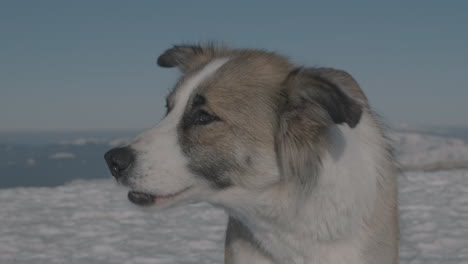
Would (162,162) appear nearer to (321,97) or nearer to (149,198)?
(149,198)

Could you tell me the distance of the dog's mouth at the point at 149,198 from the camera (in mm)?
3170

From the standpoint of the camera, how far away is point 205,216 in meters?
7.45

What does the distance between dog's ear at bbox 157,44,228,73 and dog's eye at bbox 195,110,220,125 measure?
102cm

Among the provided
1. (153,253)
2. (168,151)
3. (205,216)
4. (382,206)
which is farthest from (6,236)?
(382,206)

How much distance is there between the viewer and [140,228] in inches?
269

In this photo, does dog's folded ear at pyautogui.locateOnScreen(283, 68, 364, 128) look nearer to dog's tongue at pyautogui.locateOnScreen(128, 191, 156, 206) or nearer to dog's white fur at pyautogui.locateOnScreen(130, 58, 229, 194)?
dog's white fur at pyautogui.locateOnScreen(130, 58, 229, 194)

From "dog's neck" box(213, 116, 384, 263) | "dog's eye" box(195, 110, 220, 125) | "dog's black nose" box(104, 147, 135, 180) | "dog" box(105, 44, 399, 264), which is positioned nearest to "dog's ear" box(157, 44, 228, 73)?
Result: "dog" box(105, 44, 399, 264)

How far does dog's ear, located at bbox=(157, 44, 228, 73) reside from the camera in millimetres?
4160

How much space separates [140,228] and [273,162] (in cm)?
410

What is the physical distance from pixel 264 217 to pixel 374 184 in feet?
2.31

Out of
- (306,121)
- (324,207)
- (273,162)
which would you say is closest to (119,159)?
(273,162)

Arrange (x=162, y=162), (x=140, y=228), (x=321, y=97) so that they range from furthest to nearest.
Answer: (x=140, y=228)
(x=162, y=162)
(x=321, y=97)

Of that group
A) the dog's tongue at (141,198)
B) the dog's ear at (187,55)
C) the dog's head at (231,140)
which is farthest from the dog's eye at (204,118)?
the dog's ear at (187,55)

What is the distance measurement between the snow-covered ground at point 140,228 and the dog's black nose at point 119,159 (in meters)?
2.51
